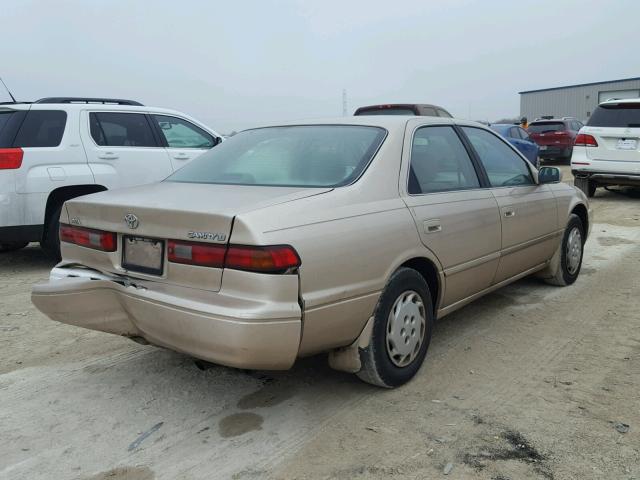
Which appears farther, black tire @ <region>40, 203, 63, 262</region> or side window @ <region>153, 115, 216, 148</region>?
side window @ <region>153, 115, 216, 148</region>

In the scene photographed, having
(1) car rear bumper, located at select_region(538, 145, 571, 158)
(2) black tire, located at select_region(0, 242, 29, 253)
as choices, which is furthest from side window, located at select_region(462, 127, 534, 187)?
(1) car rear bumper, located at select_region(538, 145, 571, 158)

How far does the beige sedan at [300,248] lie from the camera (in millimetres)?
2660

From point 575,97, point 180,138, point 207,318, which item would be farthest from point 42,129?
point 575,97

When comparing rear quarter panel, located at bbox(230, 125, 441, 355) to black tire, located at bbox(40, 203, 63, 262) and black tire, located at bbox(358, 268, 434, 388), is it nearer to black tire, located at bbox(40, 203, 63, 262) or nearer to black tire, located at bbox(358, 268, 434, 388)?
black tire, located at bbox(358, 268, 434, 388)

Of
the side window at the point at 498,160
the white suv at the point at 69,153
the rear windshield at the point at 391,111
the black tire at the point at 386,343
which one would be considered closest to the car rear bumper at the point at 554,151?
the rear windshield at the point at 391,111

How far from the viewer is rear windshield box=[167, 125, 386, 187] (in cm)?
331

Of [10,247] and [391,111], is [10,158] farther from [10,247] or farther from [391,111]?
[391,111]

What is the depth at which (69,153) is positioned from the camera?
6.48m

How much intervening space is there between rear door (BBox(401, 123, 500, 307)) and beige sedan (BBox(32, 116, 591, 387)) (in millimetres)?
12

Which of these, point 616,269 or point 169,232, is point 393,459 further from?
point 616,269

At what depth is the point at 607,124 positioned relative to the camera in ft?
33.6

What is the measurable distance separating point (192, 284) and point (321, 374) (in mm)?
1204

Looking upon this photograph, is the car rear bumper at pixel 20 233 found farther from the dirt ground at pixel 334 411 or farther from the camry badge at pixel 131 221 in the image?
the camry badge at pixel 131 221

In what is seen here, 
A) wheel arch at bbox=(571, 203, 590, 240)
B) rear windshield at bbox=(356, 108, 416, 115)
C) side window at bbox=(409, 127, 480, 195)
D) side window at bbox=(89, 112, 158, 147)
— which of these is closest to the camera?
side window at bbox=(409, 127, 480, 195)
